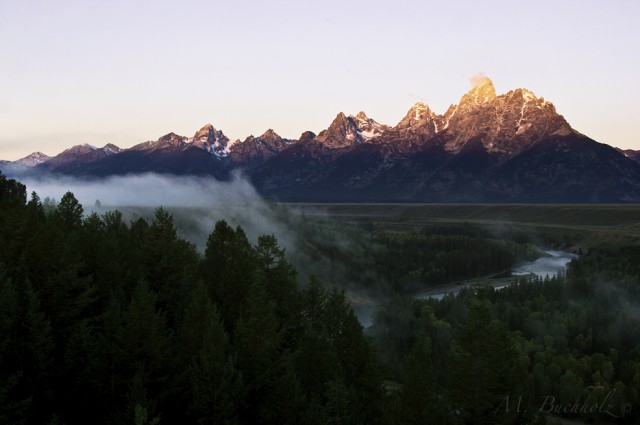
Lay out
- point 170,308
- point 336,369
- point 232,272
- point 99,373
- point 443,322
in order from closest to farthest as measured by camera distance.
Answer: point 99,373 < point 336,369 < point 170,308 < point 232,272 < point 443,322

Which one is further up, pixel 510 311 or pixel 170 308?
pixel 170 308

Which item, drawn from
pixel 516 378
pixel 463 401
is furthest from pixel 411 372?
pixel 516 378

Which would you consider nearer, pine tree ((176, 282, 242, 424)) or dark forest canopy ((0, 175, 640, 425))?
pine tree ((176, 282, 242, 424))

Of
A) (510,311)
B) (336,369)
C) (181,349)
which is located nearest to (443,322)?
(510,311)

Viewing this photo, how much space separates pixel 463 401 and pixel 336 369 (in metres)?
10.2

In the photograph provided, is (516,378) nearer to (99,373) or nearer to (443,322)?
(99,373)

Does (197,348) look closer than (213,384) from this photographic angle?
No

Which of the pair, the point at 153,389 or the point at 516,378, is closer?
the point at 153,389

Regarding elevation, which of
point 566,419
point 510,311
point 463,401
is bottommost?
point 566,419

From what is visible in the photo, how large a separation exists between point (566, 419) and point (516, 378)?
59291mm

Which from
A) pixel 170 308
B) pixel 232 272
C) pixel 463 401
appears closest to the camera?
pixel 463 401

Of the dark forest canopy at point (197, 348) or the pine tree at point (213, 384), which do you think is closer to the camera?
the pine tree at point (213, 384)

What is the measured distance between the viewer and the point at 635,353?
375ft

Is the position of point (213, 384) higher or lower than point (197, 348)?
lower
